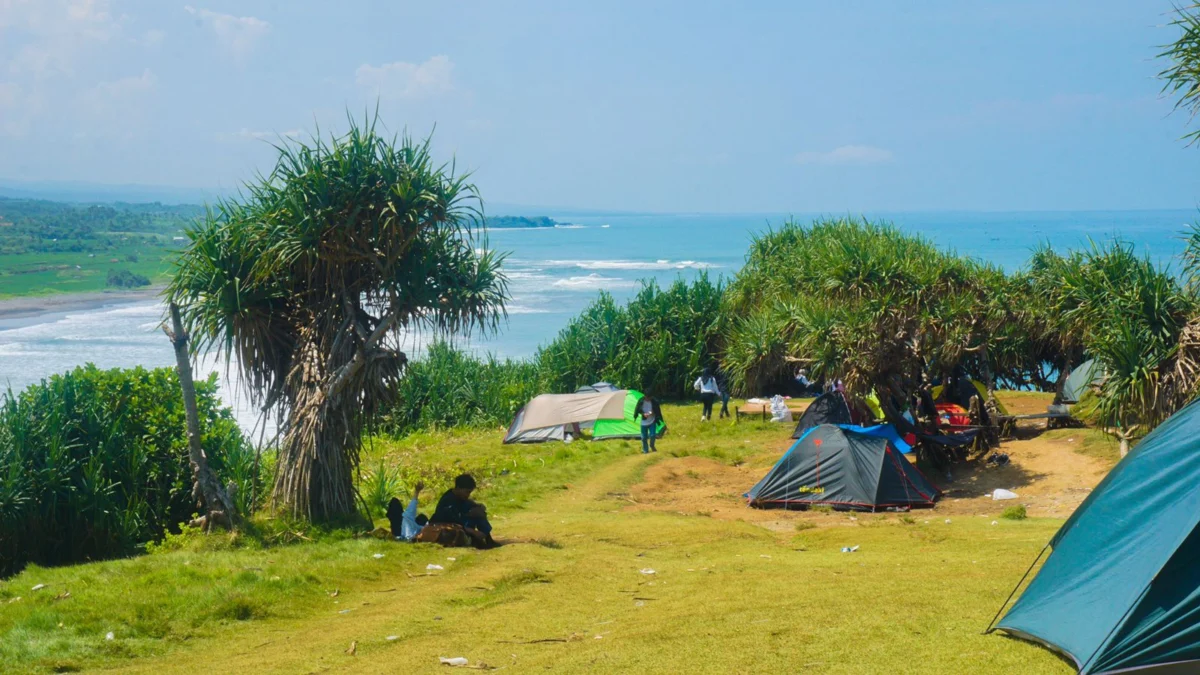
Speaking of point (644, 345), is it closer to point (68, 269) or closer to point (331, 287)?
point (331, 287)

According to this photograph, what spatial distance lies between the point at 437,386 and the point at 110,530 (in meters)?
17.4

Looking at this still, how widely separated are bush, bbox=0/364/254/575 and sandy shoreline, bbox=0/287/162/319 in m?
48.9

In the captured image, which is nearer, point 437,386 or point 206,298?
point 206,298

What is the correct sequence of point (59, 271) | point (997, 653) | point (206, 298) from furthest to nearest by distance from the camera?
point (59, 271) → point (206, 298) → point (997, 653)

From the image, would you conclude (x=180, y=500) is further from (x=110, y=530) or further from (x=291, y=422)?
(x=291, y=422)

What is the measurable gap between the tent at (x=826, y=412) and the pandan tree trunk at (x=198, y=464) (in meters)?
15.1

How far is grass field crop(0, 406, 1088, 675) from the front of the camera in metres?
8.15

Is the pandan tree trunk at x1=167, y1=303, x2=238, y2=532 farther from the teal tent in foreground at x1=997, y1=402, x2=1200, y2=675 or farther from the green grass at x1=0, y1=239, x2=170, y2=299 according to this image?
the green grass at x1=0, y1=239, x2=170, y2=299

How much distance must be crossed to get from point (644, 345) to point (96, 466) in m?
21.3

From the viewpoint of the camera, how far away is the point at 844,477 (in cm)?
1812

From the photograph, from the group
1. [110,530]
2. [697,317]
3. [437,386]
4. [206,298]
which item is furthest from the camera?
[697,317]

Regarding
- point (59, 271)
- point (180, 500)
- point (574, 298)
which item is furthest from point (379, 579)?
point (59, 271)

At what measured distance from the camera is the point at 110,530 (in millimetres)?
15781

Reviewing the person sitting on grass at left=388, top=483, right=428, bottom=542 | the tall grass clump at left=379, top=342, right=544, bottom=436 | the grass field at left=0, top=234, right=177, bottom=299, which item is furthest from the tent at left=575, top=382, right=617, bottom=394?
the grass field at left=0, top=234, right=177, bottom=299
